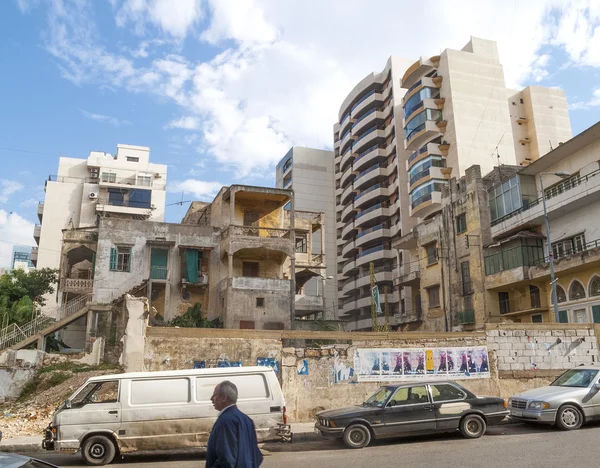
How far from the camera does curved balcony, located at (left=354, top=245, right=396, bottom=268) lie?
59.2m

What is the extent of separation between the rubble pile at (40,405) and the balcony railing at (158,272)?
42.2ft

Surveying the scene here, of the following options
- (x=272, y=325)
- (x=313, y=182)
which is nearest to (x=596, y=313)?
(x=272, y=325)

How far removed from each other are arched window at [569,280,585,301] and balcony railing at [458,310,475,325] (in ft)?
21.9

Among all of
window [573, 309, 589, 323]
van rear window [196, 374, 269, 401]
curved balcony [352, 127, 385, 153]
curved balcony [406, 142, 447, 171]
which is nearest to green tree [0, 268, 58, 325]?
van rear window [196, 374, 269, 401]

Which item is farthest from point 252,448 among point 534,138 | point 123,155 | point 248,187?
point 123,155

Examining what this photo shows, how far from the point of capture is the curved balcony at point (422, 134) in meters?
51.1

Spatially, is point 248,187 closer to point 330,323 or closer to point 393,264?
point 330,323

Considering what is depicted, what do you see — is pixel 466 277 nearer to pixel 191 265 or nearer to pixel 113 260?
pixel 191 265

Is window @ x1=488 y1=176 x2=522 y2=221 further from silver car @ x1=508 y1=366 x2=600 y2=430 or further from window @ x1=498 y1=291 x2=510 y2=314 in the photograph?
silver car @ x1=508 y1=366 x2=600 y2=430

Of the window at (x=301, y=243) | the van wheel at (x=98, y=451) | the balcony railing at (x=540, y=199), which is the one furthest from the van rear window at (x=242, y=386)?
the window at (x=301, y=243)

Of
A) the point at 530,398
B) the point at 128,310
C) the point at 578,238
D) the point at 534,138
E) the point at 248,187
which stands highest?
the point at 534,138

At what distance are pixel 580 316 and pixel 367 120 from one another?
143 ft

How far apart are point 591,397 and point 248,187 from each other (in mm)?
23675

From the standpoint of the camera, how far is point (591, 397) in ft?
39.7
